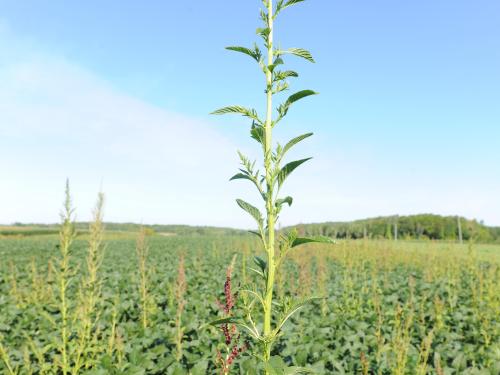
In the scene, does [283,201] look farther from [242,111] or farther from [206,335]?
[206,335]

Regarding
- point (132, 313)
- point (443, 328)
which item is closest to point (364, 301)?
point (443, 328)

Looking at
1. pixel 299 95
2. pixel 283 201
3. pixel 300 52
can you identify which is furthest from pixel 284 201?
pixel 300 52

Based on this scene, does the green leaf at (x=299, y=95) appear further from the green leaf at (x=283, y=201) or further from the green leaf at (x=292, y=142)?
the green leaf at (x=283, y=201)

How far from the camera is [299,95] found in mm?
1708

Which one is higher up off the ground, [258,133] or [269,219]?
[258,133]

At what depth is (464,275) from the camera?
40.9ft

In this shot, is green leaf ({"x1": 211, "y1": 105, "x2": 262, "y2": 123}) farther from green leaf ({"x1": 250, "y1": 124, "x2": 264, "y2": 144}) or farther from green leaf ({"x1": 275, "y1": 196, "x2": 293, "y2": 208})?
green leaf ({"x1": 275, "y1": 196, "x2": 293, "y2": 208})

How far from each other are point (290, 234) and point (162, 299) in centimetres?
714

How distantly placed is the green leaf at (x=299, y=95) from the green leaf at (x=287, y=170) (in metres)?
0.31

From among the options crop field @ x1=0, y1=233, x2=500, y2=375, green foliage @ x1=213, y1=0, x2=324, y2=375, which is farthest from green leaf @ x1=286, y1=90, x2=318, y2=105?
crop field @ x1=0, y1=233, x2=500, y2=375

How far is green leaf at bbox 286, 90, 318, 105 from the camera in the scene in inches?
65.4

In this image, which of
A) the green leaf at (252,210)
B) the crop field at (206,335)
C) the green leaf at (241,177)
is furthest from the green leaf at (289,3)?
the crop field at (206,335)

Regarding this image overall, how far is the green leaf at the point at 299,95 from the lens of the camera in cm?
166

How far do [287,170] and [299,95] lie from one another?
0.36 metres
